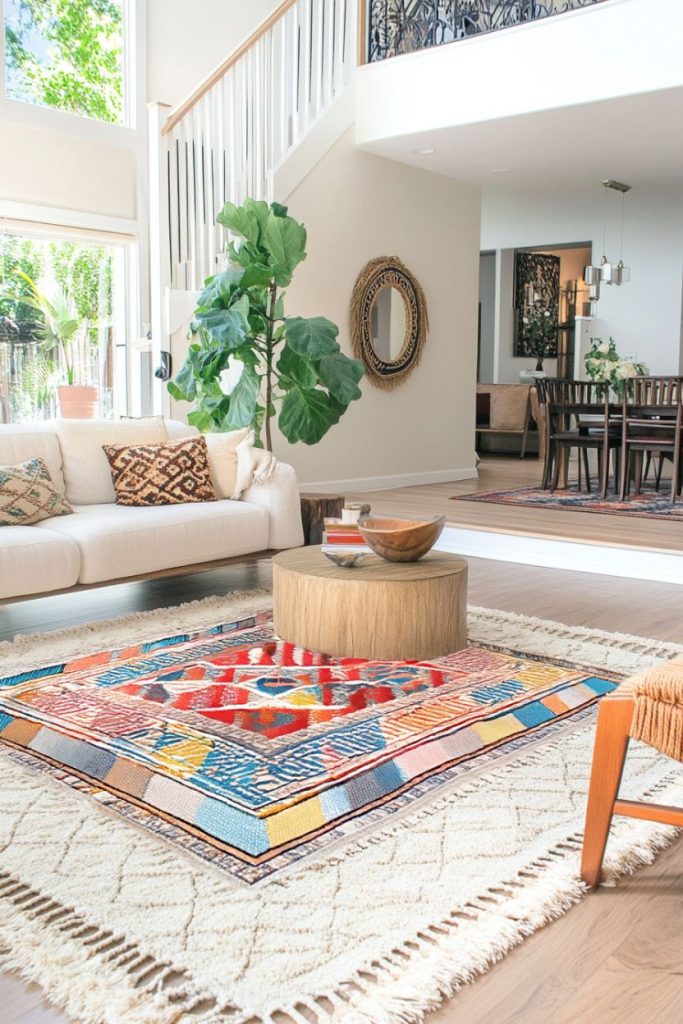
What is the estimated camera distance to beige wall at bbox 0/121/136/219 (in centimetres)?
664

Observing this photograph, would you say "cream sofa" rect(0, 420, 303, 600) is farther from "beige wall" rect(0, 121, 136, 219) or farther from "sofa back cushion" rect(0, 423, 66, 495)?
"beige wall" rect(0, 121, 136, 219)

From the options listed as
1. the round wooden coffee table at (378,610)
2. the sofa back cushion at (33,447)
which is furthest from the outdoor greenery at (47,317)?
the round wooden coffee table at (378,610)

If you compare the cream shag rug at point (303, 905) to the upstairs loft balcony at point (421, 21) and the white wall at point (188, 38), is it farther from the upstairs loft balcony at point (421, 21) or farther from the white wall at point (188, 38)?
the white wall at point (188, 38)

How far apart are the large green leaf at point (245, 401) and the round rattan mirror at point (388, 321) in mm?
2375

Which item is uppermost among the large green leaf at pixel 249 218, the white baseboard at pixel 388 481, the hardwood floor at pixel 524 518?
the large green leaf at pixel 249 218

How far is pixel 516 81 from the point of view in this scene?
21.6 feet

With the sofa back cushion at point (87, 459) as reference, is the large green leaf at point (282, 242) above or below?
above

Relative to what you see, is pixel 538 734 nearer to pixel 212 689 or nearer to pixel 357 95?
pixel 212 689

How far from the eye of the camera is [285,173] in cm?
710

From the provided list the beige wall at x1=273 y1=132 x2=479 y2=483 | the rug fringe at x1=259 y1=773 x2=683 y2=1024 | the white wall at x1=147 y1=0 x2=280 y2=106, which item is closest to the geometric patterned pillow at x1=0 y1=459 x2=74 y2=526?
the rug fringe at x1=259 y1=773 x2=683 y2=1024

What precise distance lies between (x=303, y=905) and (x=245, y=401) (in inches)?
158

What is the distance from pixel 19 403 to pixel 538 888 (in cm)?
585

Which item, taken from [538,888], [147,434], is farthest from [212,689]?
[147,434]

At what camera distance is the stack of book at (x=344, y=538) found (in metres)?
3.74
